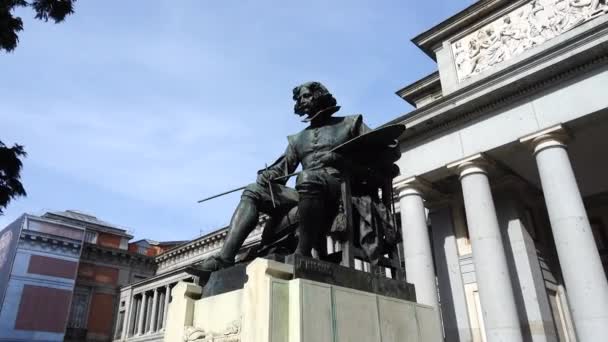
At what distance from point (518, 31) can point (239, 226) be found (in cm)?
1562

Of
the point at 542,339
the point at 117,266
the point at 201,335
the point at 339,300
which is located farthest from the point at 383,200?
the point at 117,266

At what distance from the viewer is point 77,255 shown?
41000mm

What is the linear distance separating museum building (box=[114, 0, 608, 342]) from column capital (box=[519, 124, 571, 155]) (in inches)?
1.2

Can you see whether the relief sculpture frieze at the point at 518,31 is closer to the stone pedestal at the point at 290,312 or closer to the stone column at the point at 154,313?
the stone pedestal at the point at 290,312

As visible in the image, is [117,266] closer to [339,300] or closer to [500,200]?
[500,200]

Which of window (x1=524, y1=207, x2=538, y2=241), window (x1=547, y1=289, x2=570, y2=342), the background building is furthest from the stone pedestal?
the background building

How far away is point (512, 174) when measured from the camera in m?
16.7

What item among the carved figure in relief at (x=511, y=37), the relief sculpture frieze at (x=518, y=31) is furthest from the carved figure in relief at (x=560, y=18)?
the carved figure in relief at (x=511, y=37)

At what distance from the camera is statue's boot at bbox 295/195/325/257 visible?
4.10m

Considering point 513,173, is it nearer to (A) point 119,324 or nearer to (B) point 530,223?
(B) point 530,223

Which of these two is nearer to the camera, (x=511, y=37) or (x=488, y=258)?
(x=488, y=258)

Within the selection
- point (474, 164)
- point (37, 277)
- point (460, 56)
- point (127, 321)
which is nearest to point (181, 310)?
point (474, 164)

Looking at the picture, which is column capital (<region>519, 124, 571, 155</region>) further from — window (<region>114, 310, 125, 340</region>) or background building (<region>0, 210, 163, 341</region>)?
window (<region>114, 310, 125, 340</region>)

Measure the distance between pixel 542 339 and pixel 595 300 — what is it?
3703mm
